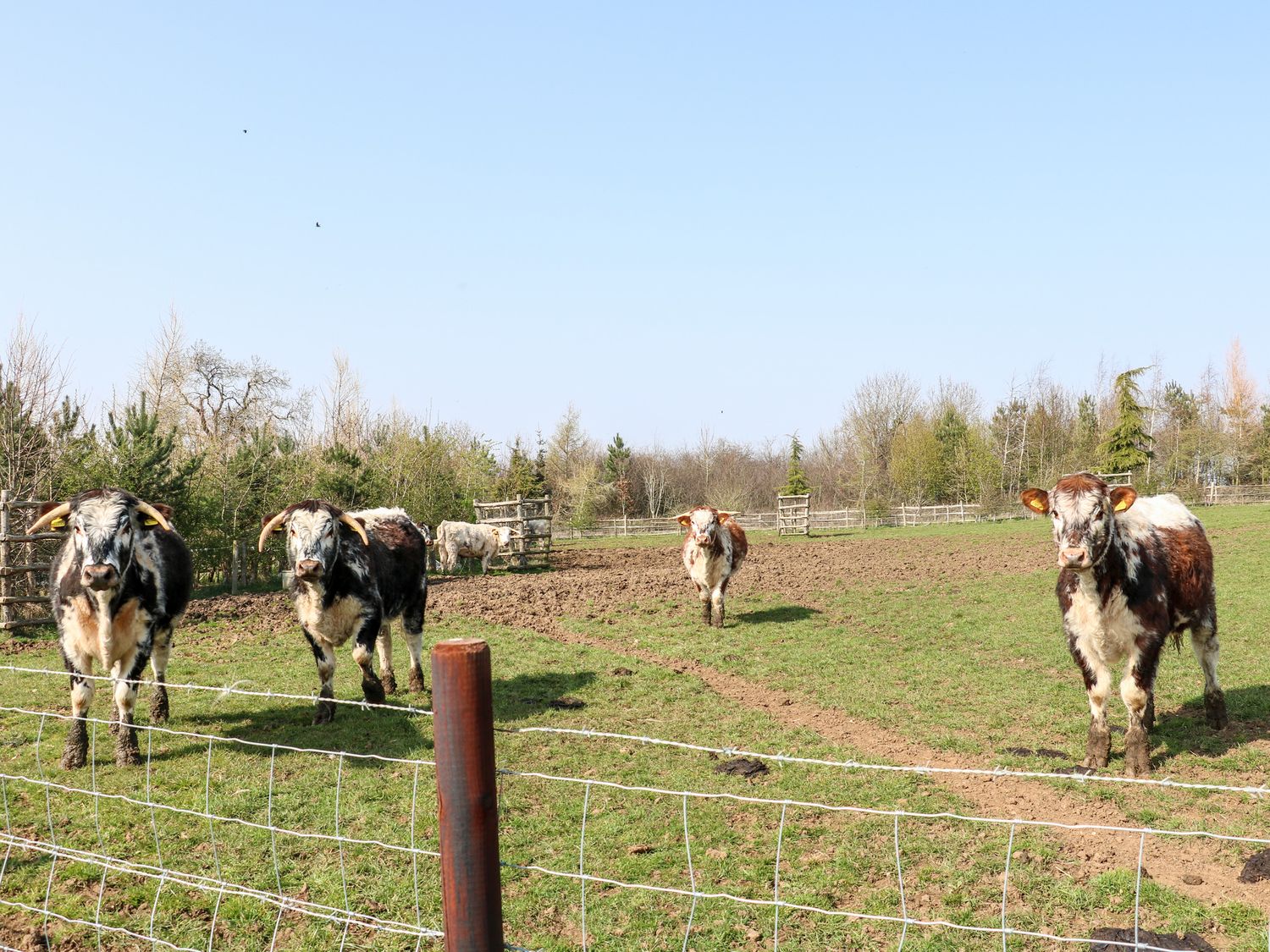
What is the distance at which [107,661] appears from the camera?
657 cm

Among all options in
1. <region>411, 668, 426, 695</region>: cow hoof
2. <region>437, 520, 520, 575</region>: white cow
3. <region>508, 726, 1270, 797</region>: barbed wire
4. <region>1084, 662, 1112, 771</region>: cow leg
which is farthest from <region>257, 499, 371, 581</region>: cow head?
<region>437, 520, 520, 575</region>: white cow

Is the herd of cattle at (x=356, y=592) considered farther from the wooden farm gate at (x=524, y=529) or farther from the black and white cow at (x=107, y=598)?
the wooden farm gate at (x=524, y=529)

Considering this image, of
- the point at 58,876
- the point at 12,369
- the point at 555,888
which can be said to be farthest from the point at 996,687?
the point at 12,369

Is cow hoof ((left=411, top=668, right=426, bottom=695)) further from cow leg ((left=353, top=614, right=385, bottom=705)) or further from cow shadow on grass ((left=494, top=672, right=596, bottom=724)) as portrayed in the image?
cow leg ((left=353, top=614, right=385, bottom=705))

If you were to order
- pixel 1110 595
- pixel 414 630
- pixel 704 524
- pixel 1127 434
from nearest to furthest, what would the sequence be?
pixel 1110 595
pixel 414 630
pixel 704 524
pixel 1127 434

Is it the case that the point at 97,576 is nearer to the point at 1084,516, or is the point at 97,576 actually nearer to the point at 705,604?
the point at 1084,516

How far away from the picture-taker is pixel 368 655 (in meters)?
7.80

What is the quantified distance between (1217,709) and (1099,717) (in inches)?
61.7

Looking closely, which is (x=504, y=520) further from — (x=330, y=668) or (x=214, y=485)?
(x=330, y=668)

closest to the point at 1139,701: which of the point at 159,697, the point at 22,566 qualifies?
the point at 159,697

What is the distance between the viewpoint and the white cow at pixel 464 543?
25.3 metres

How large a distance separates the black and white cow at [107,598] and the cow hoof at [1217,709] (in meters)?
8.29

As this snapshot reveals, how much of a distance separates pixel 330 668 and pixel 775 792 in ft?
13.7

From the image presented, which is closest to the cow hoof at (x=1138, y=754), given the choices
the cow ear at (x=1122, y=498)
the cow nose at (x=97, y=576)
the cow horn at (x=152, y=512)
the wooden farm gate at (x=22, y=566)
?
the cow ear at (x=1122, y=498)
